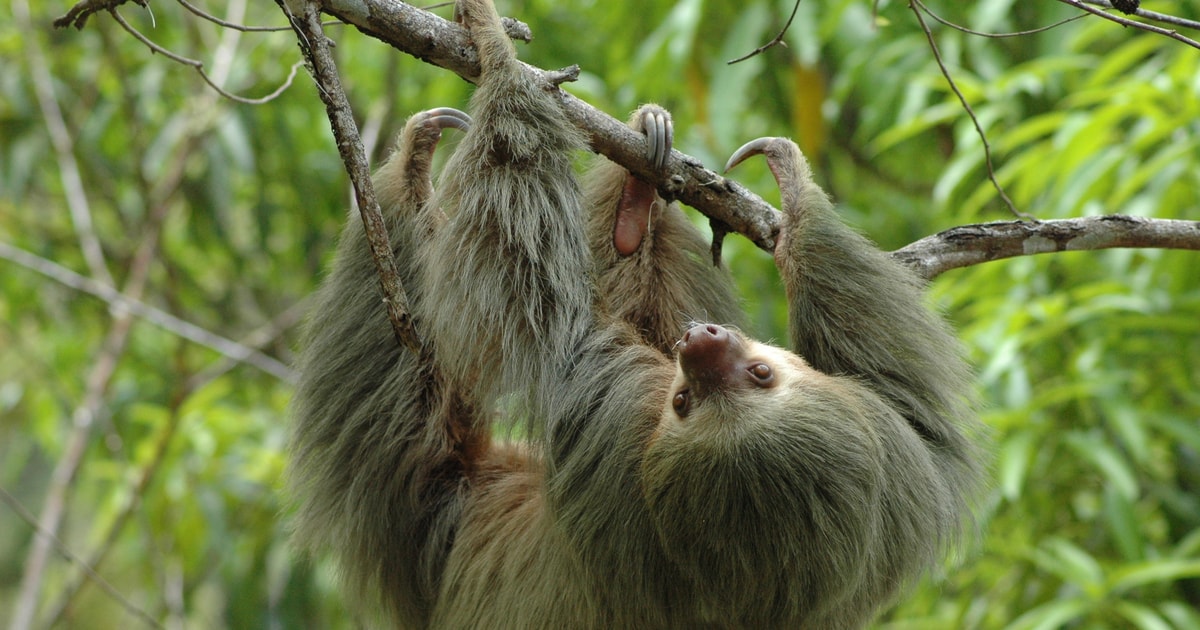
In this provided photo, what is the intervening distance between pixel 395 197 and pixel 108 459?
17.4ft

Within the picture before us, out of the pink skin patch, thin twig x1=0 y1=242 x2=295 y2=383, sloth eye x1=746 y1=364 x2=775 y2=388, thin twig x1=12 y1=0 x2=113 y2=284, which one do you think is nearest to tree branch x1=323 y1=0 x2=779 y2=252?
the pink skin patch

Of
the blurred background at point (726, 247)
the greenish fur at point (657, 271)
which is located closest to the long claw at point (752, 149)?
the greenish fur at point (657, 271)

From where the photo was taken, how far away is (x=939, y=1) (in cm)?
701

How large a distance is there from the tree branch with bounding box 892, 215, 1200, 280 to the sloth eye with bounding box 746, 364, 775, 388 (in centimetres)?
99

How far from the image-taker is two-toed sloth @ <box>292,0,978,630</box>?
132 inches

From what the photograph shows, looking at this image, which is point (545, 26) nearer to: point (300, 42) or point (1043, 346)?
point (1043, 346)

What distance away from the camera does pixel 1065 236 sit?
3.90m

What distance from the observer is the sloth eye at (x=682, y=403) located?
3.47 metres

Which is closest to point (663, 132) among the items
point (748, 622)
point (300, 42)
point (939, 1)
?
point (300, 42)

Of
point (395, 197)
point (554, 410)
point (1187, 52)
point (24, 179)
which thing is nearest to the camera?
point (554, 410)

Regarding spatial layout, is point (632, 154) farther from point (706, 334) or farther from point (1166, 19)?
point (1166, 19)

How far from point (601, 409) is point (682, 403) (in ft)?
1.02

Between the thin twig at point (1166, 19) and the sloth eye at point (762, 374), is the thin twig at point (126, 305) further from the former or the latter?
the thin twig at point (1166, 19)

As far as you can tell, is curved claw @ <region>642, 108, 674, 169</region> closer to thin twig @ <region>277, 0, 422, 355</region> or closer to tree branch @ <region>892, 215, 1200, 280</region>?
thin twig @ <region>277, 0, 422, 355</region>
